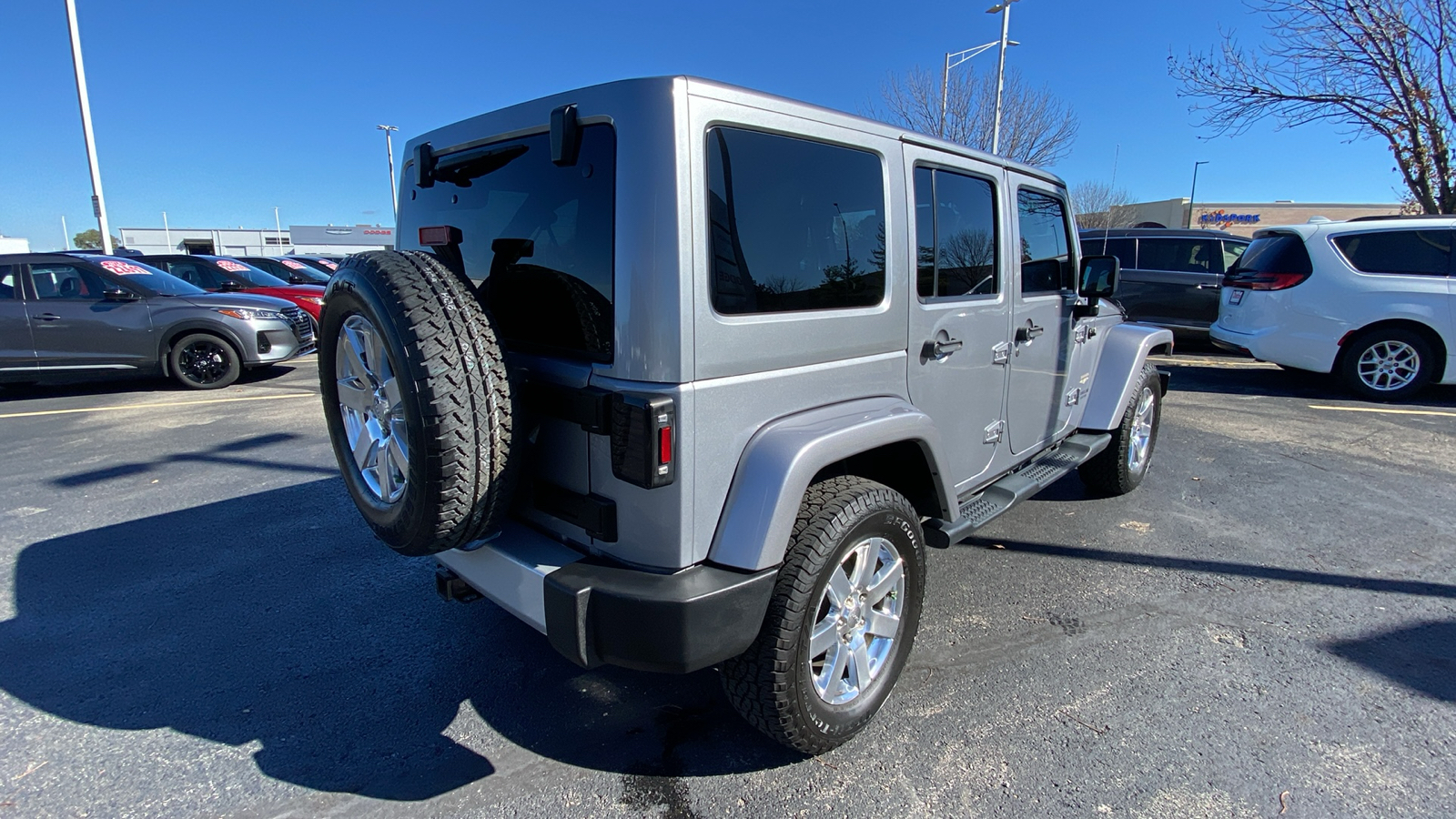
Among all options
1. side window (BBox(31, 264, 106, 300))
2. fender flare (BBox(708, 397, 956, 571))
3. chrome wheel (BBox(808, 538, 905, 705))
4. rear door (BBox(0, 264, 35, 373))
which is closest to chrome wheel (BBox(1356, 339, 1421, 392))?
chrome wheel (BBox(808, 538, 905, 705))

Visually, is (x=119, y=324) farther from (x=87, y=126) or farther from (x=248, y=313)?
(x=87, y=126)

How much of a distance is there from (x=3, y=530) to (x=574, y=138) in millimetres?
4566

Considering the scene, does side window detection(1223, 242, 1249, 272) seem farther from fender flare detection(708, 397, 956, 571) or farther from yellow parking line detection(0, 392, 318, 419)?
yellow parking line detection(0, 392, 318, 419)

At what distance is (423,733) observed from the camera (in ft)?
8.13

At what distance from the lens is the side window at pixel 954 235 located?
2.75 metres

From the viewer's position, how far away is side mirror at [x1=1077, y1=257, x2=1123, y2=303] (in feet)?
12.7

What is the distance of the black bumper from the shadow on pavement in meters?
2.63

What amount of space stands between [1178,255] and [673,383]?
1108 centimetres

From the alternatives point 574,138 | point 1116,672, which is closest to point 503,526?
point 574,138

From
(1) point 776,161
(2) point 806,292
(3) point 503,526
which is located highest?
(1) point 776,161

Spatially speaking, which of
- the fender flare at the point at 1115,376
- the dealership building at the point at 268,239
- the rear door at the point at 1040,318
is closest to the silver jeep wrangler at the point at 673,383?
the rear door at the point at 1040,318

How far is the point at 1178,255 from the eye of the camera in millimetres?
10508

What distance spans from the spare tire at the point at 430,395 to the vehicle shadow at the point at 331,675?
2.51ft

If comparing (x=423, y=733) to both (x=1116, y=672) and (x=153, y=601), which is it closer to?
(x=153, y=601)
